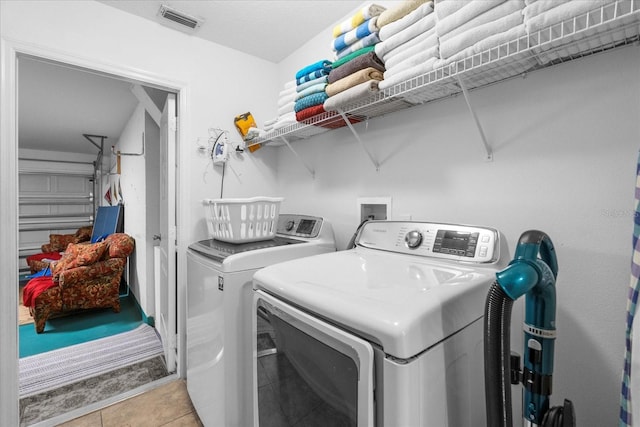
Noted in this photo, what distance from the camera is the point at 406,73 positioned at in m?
1.09

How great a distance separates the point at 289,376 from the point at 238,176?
1.67m

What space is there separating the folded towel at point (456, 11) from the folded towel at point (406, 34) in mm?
57

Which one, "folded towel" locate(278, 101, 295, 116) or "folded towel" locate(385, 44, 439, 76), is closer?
"folded towel" locate(385, 44, 439, 76)

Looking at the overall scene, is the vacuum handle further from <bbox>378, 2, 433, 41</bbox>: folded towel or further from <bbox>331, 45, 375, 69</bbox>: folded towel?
<bbox>331, 45, 375, 69</bbox>: folded towel

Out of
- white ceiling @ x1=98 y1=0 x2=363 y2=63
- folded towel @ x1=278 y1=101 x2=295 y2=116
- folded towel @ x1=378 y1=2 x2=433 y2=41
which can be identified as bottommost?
folded towel @ x1=278 y1=101 x2=295 y2=116

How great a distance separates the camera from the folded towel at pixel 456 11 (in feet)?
2.82

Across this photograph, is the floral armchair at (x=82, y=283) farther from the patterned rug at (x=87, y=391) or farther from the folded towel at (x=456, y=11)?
the folded towel at (x=456, y=11)

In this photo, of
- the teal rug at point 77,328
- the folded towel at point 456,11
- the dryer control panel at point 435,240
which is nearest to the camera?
the folded towel at point 456,11

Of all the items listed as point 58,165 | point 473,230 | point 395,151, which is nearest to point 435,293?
point 473,230

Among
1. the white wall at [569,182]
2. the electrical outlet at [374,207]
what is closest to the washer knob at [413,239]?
the white wall at [569,182]

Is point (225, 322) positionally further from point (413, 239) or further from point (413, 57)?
point (413, 57)

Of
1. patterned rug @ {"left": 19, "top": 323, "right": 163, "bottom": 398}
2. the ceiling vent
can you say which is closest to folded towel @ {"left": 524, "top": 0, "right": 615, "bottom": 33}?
the ceiling vent

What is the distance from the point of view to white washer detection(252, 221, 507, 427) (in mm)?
587

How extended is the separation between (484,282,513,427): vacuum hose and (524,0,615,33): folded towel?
2.34ft
